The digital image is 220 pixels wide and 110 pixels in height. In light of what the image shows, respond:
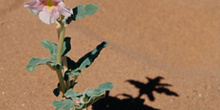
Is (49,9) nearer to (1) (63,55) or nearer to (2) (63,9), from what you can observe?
(2) (63,9)

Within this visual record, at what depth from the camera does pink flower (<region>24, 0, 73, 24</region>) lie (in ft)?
4.01

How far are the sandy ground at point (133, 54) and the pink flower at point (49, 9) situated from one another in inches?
A: 51.7

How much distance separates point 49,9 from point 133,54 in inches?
78.5

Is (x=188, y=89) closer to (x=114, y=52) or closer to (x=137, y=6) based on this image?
(x=114, y=52)

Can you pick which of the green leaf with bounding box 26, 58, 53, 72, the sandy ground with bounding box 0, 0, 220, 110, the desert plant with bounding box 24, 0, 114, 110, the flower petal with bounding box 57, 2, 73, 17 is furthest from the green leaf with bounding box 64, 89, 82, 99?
the sandy ground with bounding box 0, 0, 220, 110

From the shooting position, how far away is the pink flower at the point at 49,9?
1.22m

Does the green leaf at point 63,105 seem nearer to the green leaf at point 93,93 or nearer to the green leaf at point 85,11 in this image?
Result: the green leaf at point 93,93

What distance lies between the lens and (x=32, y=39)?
3.06 meters

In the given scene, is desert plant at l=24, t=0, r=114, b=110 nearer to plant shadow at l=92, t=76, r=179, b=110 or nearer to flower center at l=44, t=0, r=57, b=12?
flower center at l=44, t=0, r=57, b=12

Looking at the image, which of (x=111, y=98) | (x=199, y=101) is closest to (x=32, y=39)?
(x=111, y=98)

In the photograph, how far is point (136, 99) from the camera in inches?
102

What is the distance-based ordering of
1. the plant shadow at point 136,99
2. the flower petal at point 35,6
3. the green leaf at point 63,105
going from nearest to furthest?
the flower petal at point 35,6 → the green leaf at point 63,105 → the plant shadow at point 136,99

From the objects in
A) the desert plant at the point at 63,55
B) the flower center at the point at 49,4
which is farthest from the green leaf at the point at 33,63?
the flower center at the point at 49,4

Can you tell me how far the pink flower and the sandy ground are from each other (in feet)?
4.31
